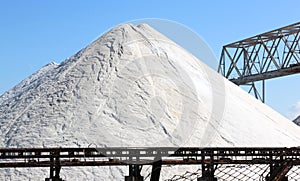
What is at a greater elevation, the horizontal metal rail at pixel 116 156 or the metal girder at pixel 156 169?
the horizontal metal rail at pixel 116 156

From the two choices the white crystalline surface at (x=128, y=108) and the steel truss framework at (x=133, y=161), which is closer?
the steel truss framework at (x=133, y=161)

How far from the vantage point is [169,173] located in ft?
76.0

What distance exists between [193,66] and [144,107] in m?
7.68

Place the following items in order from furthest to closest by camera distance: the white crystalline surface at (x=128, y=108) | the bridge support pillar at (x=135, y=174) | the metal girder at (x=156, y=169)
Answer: the white crystalline surface at (x=128, y=108)
the metal girder at (x=156, y=169)
the bridge support pillar at (x=135, y=174)

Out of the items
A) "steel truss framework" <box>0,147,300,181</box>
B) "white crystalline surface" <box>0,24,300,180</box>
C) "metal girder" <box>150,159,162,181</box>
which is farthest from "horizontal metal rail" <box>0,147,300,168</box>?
"white crystalline surface" <box>0,24,300,180</box>

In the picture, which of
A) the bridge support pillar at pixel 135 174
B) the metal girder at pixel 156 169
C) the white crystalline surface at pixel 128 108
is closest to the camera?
the bridge support pillar at pixel 135 174

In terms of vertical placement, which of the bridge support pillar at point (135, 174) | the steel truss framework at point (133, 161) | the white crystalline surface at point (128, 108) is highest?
the white crystalline surface at point (128, 108)

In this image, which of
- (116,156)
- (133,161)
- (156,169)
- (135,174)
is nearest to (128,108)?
(116,156)

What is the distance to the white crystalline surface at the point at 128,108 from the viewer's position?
81.1 feet

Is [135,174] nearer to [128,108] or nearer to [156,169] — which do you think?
[156,169]

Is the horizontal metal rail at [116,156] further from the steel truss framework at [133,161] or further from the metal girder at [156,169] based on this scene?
the metal girder at [156,169]

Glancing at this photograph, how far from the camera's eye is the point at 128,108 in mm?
27000

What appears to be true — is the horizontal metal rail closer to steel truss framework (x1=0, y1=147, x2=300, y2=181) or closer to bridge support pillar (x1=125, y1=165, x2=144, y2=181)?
steel truss framework (x1=0, y1=147, x2=300, y2=181)

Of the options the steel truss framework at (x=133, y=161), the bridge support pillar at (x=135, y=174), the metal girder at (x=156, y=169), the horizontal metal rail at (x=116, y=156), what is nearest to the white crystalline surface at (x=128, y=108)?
the horizontal metal rail at (x=116, y=156)
